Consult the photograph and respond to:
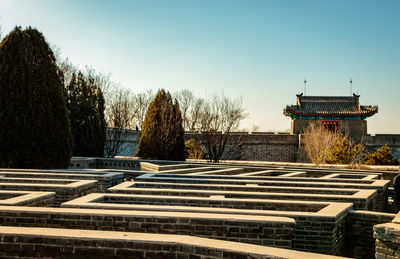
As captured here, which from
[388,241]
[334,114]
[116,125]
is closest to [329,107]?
[334,114]

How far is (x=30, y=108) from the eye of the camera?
11.1 meters

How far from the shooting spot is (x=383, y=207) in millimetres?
8625

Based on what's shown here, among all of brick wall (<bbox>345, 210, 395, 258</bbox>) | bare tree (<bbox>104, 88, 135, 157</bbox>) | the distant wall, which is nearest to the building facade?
the distant wall

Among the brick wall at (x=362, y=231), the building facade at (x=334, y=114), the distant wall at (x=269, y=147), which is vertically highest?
the building facade at (x=334, y=114)

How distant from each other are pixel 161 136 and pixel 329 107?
22921mm

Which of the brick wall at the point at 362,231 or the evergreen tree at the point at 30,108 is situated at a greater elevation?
the evergreen tree at the point at 30,108

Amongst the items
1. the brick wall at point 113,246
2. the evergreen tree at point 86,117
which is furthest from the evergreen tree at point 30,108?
the brick wall at point 113,246

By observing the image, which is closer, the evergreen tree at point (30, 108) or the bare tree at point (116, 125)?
the evergreen tree at point (30, 108)

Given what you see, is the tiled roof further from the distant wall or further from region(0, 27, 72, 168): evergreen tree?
region(0, 27, 72, 168): evergreen tree

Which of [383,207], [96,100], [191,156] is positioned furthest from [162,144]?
[383,207]

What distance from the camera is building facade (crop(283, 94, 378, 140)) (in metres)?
34.2

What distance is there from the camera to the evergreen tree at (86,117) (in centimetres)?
1778

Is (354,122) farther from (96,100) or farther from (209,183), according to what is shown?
(209,183)

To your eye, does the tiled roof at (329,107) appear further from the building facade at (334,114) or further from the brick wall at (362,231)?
the brick wall at (362,231)
